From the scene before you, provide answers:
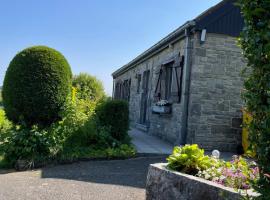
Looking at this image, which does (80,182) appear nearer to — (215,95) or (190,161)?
(190,161)

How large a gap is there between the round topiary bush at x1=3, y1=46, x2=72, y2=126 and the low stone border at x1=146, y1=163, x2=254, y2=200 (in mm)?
3549

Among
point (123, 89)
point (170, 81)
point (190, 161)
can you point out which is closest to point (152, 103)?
point (170, 81)

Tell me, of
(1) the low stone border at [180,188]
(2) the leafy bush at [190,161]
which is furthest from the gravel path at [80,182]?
(2) the leafy bush at [190,161]

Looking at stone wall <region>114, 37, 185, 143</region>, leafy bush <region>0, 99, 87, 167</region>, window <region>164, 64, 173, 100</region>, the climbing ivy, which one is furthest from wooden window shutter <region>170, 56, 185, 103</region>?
the climbing ivy

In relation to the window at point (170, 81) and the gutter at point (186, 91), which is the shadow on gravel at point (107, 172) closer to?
the gutter at point (186, 91)

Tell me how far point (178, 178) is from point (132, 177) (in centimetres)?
222

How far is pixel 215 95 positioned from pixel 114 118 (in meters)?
2.65

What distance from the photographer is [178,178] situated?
3.30 metres

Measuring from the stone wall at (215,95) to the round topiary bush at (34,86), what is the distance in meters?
3.29

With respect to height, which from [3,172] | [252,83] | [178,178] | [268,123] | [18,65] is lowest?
[3,172]

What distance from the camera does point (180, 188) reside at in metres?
3.25

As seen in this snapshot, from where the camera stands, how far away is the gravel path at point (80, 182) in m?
4.37

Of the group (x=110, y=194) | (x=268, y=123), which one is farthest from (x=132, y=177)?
(x=268, y=123)

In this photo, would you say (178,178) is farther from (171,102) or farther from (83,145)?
(171,102)
